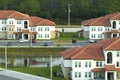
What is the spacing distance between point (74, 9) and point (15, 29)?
35620mm

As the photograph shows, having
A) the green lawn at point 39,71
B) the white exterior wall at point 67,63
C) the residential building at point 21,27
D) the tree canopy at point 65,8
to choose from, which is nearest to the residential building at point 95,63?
the white exterior wall at point 67,63

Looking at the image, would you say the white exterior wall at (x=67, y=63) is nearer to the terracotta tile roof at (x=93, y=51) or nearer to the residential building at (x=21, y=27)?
the terracotta tile roof at (x=93, y=51)

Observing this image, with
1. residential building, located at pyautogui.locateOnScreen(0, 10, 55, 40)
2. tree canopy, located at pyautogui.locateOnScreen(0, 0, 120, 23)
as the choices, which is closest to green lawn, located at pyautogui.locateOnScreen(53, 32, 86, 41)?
residential building, located at pyautogui.locateOnScreen(0, 10, 55, 40)

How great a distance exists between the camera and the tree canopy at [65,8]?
125 metres

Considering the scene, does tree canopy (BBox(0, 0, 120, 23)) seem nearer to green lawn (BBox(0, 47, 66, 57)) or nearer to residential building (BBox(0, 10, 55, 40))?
residential building (BBox(0, 10, 55, 40))

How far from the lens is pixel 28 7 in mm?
124250

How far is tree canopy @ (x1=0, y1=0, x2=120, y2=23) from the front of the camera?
125m

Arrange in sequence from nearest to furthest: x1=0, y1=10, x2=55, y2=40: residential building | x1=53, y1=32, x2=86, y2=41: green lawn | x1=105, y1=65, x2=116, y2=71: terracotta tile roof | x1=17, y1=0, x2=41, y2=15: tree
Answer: x1=105, y1=65, x2=116, y2=71: terracotta tile roof
x1=0, y1=10, x2=55, y2=40: residential building
x1=53, y1=32, x2=86, y2=41: green lawn
x1=17, y1=0, x2=41, y2=15: tree

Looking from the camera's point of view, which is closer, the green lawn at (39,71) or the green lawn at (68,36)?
the green lawn at (39,71)

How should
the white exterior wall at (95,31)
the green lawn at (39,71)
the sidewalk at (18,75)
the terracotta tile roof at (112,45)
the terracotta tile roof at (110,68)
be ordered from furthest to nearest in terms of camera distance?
the white exterior wall at (95,31) < the green lawn at (39,71) < the terracotta tile roof at (112,45) < the terracotta tile roof at (110,68) < the sidewalk at (18,75)

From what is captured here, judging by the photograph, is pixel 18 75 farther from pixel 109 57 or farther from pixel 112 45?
pixel 112 45

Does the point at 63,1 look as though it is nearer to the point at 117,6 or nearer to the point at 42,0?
the point at 42,0

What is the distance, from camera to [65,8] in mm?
131875

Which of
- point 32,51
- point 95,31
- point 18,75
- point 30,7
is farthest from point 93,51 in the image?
point 30,7
